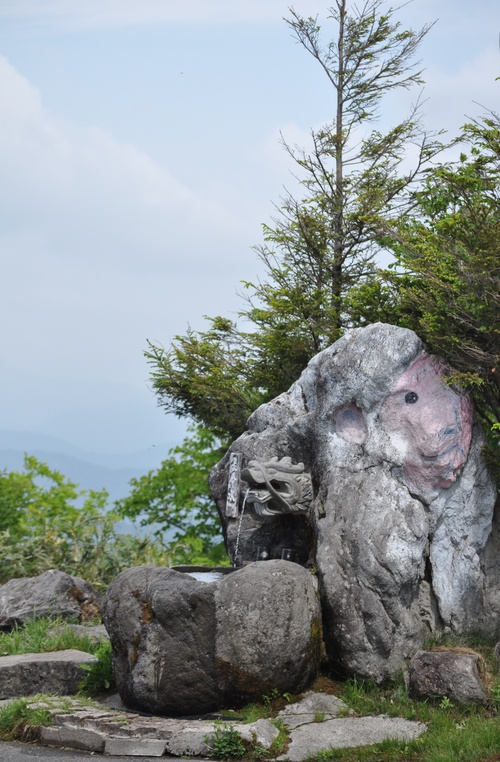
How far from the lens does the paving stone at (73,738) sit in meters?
8.72

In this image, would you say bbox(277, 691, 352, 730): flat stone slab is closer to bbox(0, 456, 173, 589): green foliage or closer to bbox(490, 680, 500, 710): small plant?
bbox(490, 680, 500, 710): small plant

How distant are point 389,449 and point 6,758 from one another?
5041mm

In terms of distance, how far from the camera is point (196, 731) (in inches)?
337

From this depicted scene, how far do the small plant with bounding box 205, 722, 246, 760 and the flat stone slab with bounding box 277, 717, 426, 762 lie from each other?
375mm

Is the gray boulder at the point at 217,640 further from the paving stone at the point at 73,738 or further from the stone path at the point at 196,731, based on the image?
the paving stone at the point at 73,738

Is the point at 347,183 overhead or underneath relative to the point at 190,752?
overhead

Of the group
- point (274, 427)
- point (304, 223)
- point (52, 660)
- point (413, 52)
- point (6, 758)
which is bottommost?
point (6, 758)

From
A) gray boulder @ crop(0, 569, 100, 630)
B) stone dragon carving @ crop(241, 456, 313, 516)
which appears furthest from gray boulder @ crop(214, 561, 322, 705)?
gray boulder @ crop(0, 569, 100, 630)

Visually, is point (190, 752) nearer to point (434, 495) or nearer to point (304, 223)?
point (434, 495)

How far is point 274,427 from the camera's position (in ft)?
39.2

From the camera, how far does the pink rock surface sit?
10352 millimetres

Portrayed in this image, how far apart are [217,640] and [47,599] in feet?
17.3

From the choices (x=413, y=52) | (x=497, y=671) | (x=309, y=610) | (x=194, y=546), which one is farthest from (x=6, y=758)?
(x=413, y=52)

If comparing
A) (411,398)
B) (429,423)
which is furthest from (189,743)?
(411,398)
